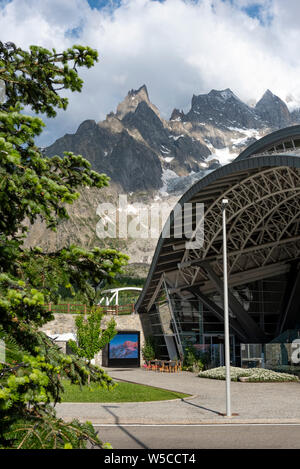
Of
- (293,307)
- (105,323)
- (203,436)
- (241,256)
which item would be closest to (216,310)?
(241,256)

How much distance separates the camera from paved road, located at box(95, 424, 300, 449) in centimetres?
960

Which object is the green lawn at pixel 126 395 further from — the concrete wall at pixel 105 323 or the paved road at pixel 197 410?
the concrete wall at pixel 105 323

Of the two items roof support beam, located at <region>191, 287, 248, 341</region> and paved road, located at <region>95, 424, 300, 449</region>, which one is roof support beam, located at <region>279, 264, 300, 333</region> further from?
paved road, located at <region>95, 424, 300, 449</region>

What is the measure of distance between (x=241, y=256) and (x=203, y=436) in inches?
1146

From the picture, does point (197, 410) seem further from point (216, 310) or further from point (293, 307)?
point (293, 307)

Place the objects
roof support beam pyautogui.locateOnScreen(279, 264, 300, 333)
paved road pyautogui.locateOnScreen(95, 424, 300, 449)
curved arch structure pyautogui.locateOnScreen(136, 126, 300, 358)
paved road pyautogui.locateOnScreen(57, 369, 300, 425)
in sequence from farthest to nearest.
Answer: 1. roof support beam pyautogui.locateOnScreen(279, 264, 300, 333)
2. curved arch structure pyautogui.locateOnScreen(136, 126, 300, 358)
3. paved road pyautogui.locateOnScreen(57, 369, 300, 425)
4. paved road pyautogui.locateOnScreen(95, 424, 300, 449)

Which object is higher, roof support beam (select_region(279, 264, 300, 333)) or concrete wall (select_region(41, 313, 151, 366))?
roof support beam (select_region(279, 264, 300, 333))

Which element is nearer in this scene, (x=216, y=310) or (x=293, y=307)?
(x=216, y=310)

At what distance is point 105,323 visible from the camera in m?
42.3

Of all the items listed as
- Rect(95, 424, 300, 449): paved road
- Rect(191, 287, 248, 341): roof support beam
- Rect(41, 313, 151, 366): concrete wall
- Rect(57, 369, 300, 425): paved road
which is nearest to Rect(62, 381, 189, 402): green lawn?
Rect(57, 369, 300, 425): paved road

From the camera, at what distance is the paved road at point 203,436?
9.60m

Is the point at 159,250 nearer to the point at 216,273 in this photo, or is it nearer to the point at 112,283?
the point at 216,273

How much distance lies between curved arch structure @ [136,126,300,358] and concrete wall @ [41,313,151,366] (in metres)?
1.06

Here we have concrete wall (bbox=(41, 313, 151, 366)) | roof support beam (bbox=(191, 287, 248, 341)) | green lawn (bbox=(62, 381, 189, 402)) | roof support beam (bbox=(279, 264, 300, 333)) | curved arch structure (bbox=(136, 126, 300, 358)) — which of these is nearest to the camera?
green lawn (bbox=(62, 381, 189, 402))
